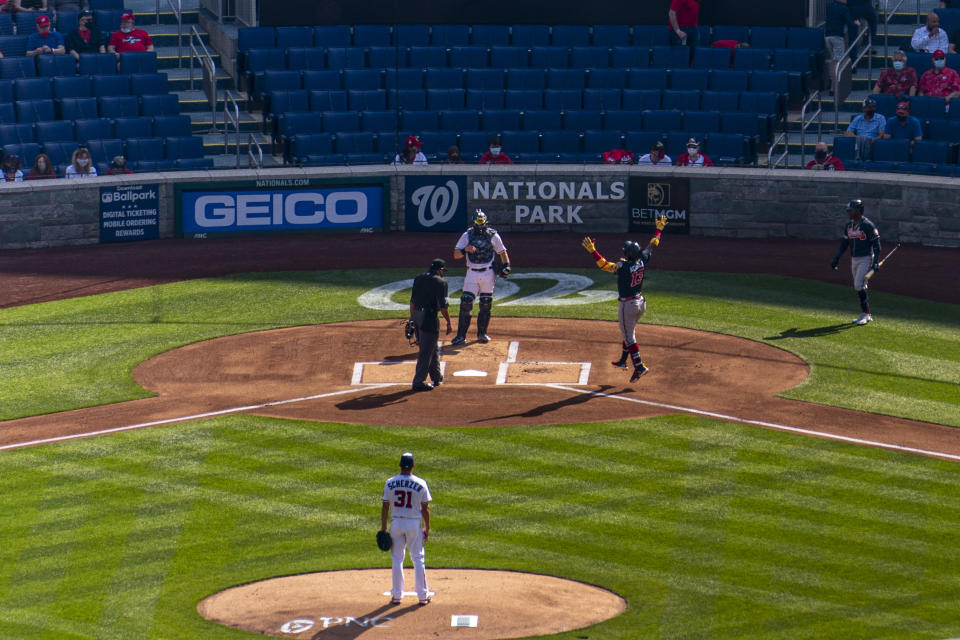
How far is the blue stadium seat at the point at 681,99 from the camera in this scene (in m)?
37.6

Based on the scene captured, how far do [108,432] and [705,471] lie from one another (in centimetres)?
878

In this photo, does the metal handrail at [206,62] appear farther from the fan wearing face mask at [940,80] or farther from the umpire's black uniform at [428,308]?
the fan wearing face mask at [940,80]

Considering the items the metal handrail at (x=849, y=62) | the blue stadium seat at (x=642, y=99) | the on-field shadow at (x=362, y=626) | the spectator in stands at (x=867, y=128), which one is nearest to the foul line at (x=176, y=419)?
the on-field shadow at (x=362, y=626)

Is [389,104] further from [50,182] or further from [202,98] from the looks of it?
[50,182]

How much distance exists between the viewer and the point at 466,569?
1608 centimetres

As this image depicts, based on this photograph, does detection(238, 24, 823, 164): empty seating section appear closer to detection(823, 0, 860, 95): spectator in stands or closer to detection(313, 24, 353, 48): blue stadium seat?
detection(313, 24, 353, 48): blue stadium seat

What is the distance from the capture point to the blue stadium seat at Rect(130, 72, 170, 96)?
37.3 metres

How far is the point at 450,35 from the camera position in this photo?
40.6 metres

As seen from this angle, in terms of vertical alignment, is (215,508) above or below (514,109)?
below

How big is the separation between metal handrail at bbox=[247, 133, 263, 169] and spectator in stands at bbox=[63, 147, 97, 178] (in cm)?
383

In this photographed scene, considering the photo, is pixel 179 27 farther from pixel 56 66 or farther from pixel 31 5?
pixel 56 66

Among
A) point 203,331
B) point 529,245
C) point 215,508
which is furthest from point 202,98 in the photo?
point 215,508

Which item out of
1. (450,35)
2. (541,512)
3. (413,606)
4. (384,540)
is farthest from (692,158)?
(413,606)

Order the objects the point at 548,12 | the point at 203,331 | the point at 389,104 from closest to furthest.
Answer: the point at 203,331, the point at 389,104, the point at 548,12
